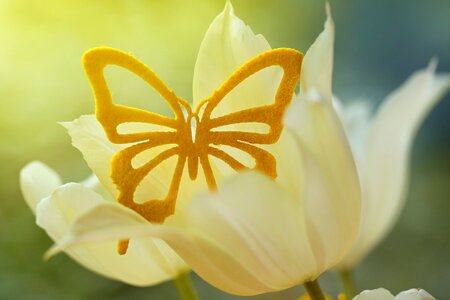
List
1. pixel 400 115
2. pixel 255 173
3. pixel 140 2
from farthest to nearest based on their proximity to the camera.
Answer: pixel 140 2, pixel 400 115, pixel 255 173

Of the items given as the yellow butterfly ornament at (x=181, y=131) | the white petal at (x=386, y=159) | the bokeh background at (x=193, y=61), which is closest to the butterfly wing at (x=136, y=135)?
the yellow butterfly ornament at (x=181, y=131)

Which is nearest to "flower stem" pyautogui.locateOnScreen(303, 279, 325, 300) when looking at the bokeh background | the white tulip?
the white tulip

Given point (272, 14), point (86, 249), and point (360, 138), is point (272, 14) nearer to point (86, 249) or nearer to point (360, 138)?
point (360, 138)

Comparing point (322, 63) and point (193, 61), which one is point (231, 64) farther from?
point (193, 61)

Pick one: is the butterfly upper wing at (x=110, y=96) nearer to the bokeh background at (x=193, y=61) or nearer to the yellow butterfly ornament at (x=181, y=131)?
the yellow butterfly ornament at (x=181, y=131)

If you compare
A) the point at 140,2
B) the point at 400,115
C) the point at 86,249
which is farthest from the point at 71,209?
the point at 140,2
